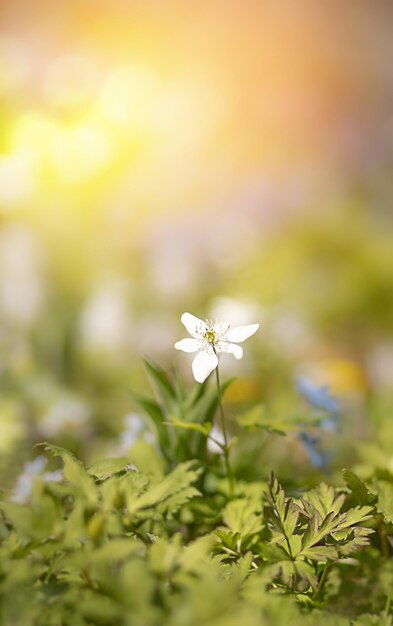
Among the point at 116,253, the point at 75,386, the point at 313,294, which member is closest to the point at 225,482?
the point at 75,386

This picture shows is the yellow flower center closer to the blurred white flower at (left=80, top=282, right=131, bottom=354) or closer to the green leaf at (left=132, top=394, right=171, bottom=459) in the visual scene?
the green leaf at (left=132, top=394, right=171, bottom=459)

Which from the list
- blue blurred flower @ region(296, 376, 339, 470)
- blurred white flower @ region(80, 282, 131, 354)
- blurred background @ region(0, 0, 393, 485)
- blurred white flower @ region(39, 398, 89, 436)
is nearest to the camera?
blue blurred flower @ region(296, 376, 339, 470)

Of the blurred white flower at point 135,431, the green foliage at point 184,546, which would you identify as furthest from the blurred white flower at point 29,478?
the blurred white flower at point 135,431

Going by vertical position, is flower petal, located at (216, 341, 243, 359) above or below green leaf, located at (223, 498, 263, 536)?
above

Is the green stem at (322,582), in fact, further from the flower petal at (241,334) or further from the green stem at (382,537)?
the flower petal at (241,334)

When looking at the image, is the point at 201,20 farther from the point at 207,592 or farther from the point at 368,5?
the point at 207,592

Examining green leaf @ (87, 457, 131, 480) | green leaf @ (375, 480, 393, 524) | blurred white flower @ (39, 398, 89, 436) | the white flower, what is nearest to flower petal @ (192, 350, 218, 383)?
the white flower
